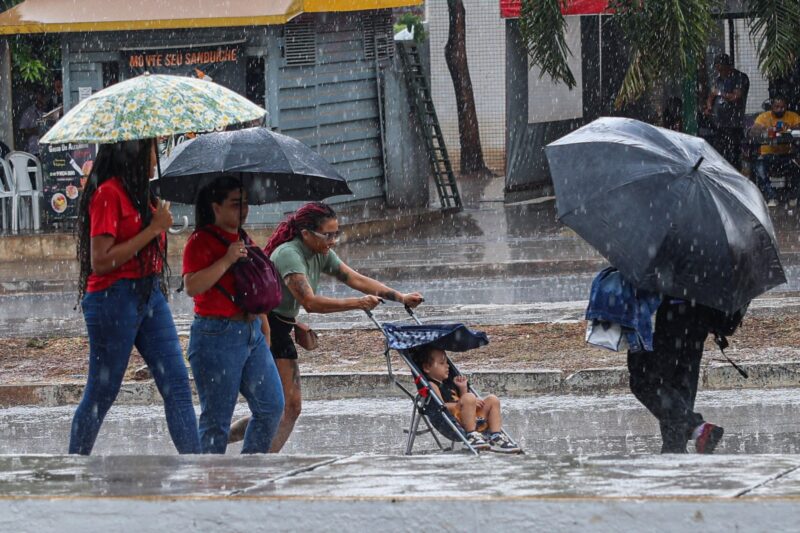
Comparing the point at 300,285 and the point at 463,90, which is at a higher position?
the point at 463,90

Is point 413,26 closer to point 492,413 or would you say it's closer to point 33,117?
point 33,117

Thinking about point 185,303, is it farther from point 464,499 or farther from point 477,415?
point 464,499

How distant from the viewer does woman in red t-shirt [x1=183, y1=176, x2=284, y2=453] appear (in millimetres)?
6258

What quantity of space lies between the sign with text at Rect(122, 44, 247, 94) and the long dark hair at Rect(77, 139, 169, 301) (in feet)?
40.6

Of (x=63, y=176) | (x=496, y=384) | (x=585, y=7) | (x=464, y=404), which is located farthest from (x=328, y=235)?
(x=63, y=176)

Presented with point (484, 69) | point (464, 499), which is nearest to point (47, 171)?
point (484, 69)

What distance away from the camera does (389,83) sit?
67.2 ft

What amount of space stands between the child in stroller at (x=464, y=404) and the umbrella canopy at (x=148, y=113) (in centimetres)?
149

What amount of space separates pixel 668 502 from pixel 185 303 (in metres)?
10.4

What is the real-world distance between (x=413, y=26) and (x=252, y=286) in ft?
78.6

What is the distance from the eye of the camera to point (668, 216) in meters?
6.27

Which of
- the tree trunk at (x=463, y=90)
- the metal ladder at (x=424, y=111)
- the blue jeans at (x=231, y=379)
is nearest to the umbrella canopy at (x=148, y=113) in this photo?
the blue jeans at (x=231, y=379)

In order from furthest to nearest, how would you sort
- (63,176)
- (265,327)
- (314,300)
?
(63,176)
(314,300)
(265,327)

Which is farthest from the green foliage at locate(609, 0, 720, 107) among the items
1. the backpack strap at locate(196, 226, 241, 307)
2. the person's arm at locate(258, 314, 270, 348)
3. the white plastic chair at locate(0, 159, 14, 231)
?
the backpack strap at locate(196, 226, 241, 307)
